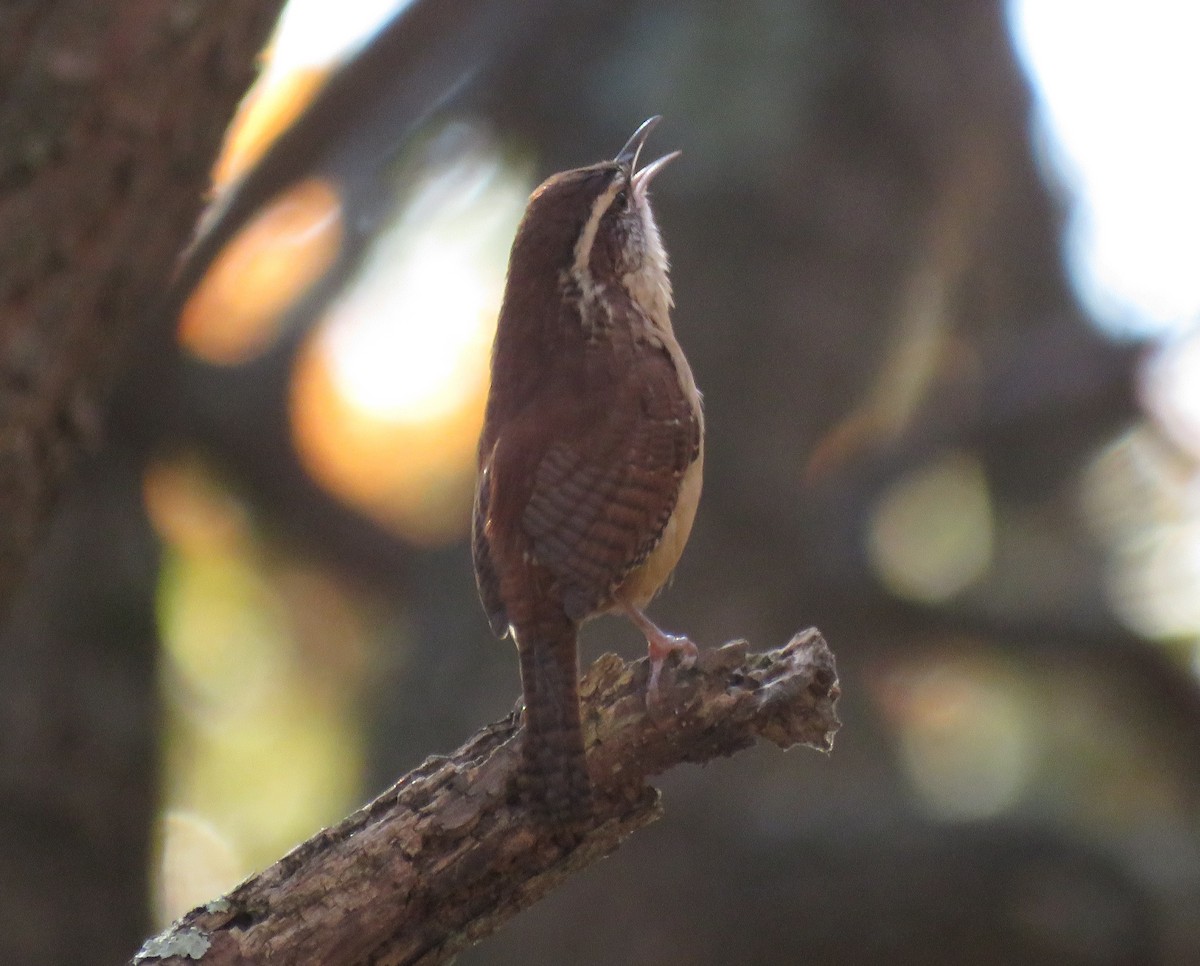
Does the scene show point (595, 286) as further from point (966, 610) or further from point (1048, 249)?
point (1048, 249)

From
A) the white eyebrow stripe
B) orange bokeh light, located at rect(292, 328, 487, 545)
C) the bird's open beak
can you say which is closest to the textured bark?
the white eyebrow stripe

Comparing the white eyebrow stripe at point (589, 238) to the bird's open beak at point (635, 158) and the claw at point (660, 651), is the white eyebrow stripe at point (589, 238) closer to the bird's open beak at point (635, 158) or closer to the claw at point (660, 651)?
the bird's open beak at point (635, 158)

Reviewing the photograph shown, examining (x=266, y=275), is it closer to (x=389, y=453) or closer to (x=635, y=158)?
(x=389, y=453)

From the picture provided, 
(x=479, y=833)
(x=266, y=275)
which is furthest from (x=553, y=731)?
(x=266, y=275)

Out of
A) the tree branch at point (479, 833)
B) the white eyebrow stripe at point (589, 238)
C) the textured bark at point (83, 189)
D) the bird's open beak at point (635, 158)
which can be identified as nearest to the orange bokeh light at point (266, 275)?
the bird's open beak at point (635, 158)

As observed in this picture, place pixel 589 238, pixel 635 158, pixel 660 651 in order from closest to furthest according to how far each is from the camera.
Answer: pixel 660 651
pixel 589 238
pixel 635 158

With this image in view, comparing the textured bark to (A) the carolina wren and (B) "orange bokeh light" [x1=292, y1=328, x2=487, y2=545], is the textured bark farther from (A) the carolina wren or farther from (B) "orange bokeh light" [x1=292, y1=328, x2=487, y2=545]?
(B) "orange bokeh light" [x1=292, y1=328, x2=487, y2=545]
